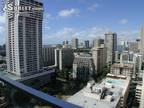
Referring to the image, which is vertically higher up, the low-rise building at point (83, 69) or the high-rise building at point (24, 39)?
the high-rise building at point (24, 39)

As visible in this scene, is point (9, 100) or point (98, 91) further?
point (98, 91)

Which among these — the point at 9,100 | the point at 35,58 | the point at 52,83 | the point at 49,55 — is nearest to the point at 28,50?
the point at 35,58

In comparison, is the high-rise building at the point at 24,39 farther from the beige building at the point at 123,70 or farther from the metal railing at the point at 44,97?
the metal railing at the point at 44,97

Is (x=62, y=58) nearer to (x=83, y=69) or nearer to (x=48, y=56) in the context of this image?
(x=48, y=56)

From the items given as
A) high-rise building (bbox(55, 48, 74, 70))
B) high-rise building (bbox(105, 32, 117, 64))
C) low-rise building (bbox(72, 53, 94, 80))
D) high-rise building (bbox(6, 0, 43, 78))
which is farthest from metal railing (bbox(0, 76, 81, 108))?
high-rise building (bbox(105, 32, 117, 64))

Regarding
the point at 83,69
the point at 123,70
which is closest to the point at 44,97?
the point at 83,69

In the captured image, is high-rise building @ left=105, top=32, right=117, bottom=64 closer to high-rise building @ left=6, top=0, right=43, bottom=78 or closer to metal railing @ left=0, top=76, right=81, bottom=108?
high-rise building @ left=6, top=0, right=43, bottom=78

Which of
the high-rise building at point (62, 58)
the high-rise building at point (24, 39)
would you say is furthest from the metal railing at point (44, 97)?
the high-rise building at point (62, 58)

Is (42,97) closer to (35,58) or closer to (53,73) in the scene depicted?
(35,58)
